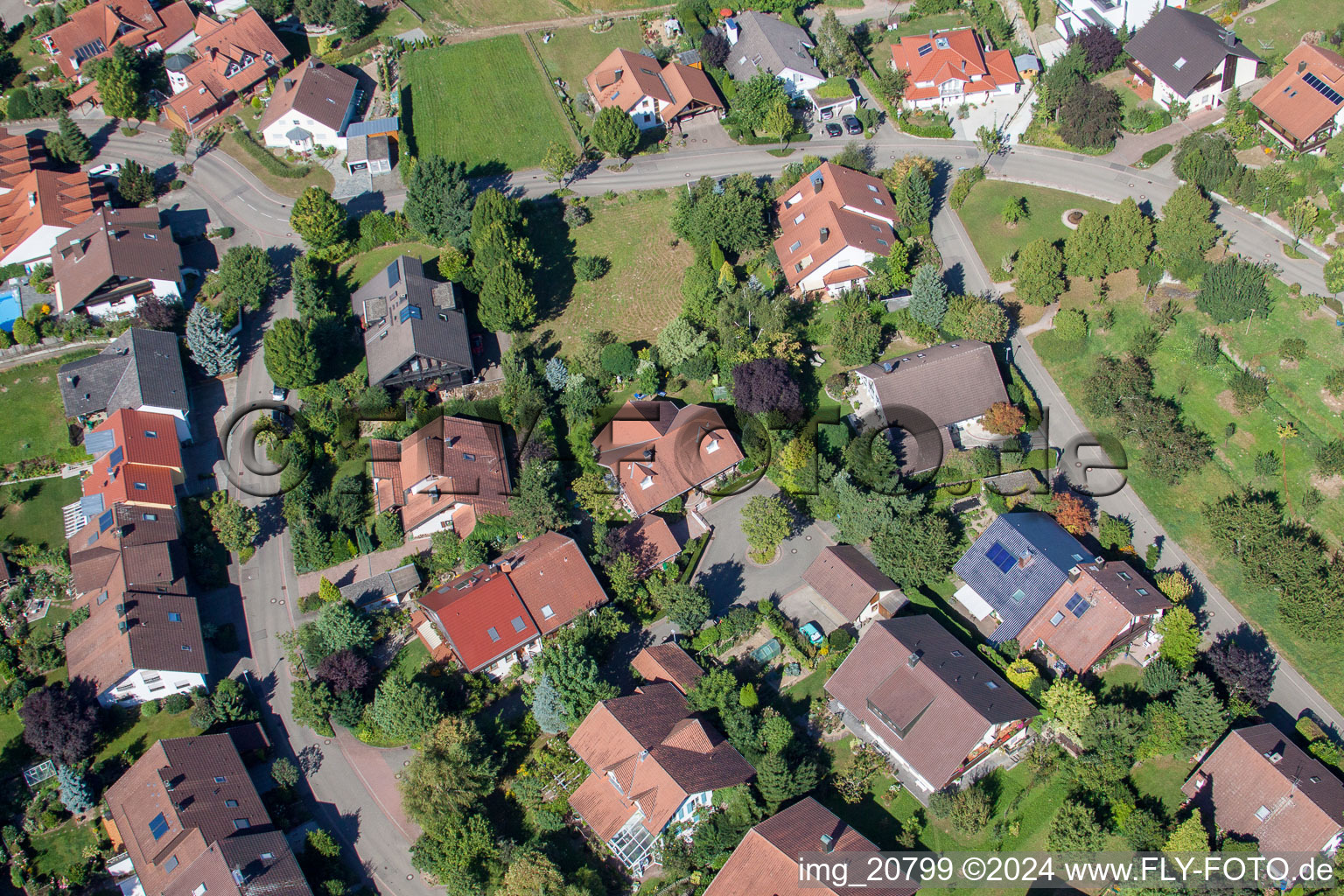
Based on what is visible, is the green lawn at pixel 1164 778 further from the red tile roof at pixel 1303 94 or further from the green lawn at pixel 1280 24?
the green lawn at pixel 1280 24

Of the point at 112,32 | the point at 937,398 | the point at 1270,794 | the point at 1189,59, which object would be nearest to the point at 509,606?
the point at 937,398

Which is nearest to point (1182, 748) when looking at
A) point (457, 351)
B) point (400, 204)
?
point (457, 351)

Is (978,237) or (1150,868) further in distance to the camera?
(978,237)

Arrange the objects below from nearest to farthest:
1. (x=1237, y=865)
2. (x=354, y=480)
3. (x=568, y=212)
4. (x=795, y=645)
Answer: (x=1237, y=865)
(x=795, y=645)
(x=354, y=480)
(x=568, y=212)

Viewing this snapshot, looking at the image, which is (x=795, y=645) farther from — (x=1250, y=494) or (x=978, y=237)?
(x=978, y=237)

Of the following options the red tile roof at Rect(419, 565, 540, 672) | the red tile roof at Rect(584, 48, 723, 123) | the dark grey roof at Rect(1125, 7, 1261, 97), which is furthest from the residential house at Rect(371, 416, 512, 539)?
the dark grey roof at Rect(1125, 7, 1261, 97)

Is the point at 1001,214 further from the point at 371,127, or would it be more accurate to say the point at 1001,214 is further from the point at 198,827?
the point at 198,827

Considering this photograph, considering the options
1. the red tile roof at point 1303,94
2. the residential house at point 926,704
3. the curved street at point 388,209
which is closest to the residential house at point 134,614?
the curved street at point 388,209
